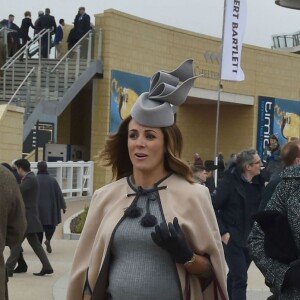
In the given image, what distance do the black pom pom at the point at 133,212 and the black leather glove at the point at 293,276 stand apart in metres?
0.92

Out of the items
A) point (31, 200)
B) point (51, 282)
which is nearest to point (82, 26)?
point (31, 200)

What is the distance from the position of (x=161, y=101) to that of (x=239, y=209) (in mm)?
4782

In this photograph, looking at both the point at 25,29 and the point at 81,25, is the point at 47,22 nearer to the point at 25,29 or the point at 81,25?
the point at 25,29

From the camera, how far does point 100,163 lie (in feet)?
15.0

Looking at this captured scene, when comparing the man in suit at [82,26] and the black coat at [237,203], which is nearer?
the black coat at [237,203]

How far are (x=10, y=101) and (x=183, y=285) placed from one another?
83.6ft

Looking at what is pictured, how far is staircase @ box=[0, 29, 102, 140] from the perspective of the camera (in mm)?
29281

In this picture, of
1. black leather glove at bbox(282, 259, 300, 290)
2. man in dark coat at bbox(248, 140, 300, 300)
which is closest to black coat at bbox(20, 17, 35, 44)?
man in dark coat at bbox(248, 140, 300, 300)

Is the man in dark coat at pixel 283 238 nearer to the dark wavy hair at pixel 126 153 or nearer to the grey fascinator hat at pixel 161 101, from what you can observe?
the dark wavy hair at pixel 126 153

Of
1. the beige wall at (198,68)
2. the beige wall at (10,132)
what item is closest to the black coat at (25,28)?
the beige wall at (198,68)

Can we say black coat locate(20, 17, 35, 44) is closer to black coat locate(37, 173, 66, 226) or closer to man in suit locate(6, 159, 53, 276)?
black coat locate(37, 173, 66, 226)

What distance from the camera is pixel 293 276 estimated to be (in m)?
3.54

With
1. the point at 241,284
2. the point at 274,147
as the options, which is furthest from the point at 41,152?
the point at 241,284

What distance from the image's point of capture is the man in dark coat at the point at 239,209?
8930 millimetres
